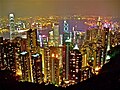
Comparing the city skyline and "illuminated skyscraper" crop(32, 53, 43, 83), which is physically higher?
the city skyline

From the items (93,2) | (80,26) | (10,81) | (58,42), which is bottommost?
(10,81)

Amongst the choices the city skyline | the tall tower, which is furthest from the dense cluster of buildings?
the city skyline

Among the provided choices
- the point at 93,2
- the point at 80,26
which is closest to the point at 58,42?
the point at 80,26

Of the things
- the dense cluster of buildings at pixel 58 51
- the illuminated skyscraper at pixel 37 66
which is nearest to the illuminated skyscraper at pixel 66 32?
the dense cluster of buildings at pixel 58 51

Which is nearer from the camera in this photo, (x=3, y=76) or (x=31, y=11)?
(x=3, y=76)

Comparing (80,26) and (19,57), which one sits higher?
(80,26)

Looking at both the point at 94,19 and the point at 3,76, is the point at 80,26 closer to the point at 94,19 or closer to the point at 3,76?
the point at 94,19

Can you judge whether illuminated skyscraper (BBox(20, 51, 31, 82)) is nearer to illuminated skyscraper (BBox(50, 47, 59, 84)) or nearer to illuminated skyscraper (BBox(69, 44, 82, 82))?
illuminated skyscraper (BBox(50, 47, 59, 84))
